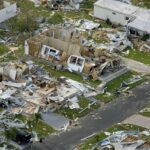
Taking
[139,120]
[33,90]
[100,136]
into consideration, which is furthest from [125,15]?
[100,136]

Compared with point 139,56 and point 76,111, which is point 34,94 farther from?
point 139,56

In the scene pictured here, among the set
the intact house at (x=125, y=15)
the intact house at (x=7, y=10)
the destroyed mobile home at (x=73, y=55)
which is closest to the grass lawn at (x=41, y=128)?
the destroyed mobile home at (x=73, y=55)

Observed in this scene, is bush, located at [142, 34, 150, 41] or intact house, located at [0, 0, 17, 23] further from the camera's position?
intact house, located at [0, 0, 17, 23]

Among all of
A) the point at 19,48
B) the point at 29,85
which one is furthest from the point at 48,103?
the point at 19,48

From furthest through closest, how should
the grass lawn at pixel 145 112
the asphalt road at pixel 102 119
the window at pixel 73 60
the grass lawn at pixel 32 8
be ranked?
1. the grass lawn at pixel 32 8
2. the window at pixel 73 60
3. the grass lawn at pixel 145 112
4. the asphalt road at pixel 102 119

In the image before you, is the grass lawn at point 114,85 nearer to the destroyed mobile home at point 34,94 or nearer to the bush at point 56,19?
Answer: the destroyed mobile home at point 34,94


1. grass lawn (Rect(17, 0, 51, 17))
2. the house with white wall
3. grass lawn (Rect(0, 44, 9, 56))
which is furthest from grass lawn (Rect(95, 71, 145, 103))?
grass lawn (Rect(17, 0, 51, 17))

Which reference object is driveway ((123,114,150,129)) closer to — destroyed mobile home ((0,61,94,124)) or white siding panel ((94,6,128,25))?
destroyed mobile home ((0,61,94,124))
